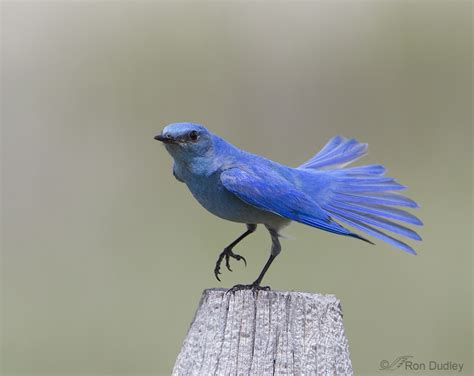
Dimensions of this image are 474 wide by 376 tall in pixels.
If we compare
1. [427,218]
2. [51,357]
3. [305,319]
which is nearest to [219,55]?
[427,218]

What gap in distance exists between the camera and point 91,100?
436 inches

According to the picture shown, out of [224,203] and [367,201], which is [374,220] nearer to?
[367,201]

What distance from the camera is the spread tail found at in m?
5.45

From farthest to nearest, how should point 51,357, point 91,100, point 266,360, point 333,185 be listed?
1. point 91,100
2. point 51,357
3. point 333,185
4. point 266,360

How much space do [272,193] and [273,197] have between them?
23mm

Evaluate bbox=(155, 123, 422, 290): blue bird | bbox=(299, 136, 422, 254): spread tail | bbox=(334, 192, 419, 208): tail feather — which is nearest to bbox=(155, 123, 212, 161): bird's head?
bbox=(155, 123, 422, 290): blue bird

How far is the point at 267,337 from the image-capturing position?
3.84 metres

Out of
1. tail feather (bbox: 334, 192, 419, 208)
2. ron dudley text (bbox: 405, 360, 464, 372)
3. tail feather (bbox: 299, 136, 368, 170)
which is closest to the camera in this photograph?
tail feather (bbox: 334, 192, 419, 208)

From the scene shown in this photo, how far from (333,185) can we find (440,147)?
18.7 feet

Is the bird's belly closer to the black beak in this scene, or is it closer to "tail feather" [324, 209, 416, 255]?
the black beak

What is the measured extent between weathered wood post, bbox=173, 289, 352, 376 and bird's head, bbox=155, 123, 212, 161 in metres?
1.44

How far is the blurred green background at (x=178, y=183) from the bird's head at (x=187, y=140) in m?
2.57

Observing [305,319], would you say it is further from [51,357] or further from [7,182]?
[7,182]

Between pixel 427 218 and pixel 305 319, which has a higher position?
pixel 427 218
